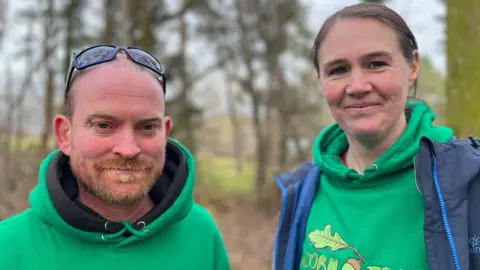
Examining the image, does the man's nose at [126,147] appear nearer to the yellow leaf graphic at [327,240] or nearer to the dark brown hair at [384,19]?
the yellow leaf graphic at [327,240]

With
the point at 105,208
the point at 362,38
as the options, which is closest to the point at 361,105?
the point at 362,38

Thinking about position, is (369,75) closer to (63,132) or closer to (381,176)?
(381,176)

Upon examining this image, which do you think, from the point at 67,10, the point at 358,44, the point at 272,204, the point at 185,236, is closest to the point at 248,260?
the point at 272,204

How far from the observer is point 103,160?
6.45 feet

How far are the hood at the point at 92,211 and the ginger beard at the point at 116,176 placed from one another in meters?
0.10

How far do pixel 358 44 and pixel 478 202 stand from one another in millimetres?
886

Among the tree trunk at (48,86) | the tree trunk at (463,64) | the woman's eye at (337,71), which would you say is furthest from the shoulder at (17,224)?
the tree trunk at (48,86)

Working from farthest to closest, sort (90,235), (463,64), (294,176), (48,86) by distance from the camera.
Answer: (48,86) < (463,64) < (294,176) < (90,235)

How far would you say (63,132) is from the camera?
212 cm

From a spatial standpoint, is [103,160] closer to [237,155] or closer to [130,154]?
[130,154]

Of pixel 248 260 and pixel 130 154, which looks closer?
pixel 130 154

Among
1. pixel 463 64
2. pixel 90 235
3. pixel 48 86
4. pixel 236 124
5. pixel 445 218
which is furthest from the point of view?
pixel 236 124

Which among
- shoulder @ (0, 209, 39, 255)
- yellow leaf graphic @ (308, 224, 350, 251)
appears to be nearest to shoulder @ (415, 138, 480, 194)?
yellow leaf graphic @ (308, 224, 350, 251)

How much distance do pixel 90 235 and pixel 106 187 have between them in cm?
23
